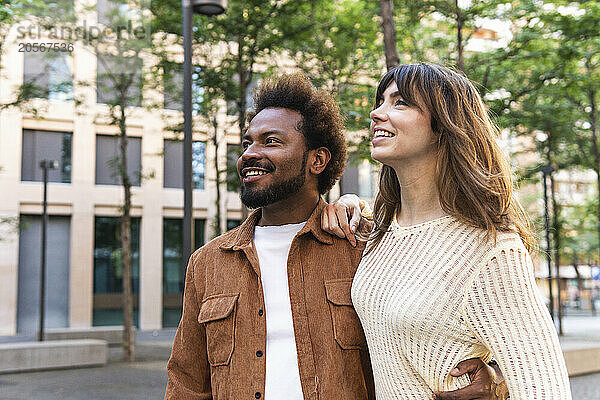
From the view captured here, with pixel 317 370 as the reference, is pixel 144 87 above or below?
above

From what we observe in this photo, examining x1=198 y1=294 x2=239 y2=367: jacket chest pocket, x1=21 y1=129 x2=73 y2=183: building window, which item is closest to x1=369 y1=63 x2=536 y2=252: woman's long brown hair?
x1=198 y1=294 x2=239 y2=367: jacket chest pocket

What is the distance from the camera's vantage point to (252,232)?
320 centimetres

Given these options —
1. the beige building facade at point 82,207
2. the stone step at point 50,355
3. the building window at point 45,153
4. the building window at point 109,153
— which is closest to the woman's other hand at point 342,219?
the stone step at point 50,355

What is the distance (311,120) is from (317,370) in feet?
4.01

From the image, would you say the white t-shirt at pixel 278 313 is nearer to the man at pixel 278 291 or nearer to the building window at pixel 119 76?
the man at pixel 278 291

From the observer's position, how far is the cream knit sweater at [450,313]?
7.28ft

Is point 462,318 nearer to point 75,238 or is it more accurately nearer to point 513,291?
point 513,291

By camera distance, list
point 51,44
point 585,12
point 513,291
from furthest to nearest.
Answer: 1. point 51,44
2. point 585,12
3. point 513,291

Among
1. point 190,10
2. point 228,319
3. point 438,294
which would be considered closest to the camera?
point 438,294

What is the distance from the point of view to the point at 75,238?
29344mm

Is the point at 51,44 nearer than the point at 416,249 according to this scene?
No

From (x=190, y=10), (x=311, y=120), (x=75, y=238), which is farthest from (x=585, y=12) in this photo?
(x=75, y=238)

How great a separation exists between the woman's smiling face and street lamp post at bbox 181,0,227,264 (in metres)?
5.28

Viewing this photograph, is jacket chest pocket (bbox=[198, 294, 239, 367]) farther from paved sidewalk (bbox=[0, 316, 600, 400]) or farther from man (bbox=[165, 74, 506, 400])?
paved sidewalk (bbox=[0, 316, 600, 400])
